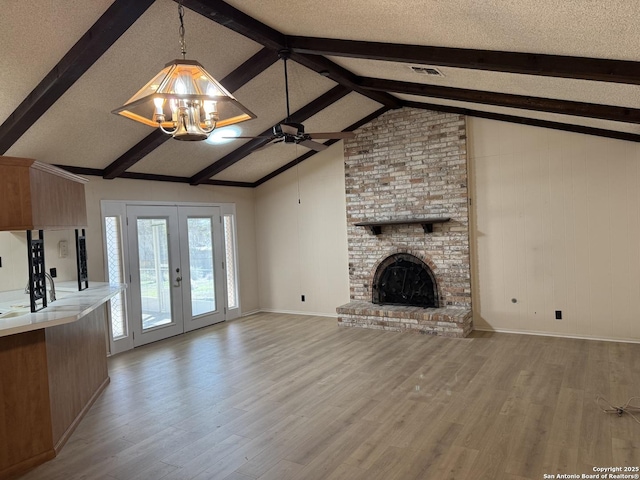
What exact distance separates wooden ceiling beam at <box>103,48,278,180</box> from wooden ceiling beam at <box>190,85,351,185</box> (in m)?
0.70

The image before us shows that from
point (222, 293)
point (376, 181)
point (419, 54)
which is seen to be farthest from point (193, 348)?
point (419, 54)

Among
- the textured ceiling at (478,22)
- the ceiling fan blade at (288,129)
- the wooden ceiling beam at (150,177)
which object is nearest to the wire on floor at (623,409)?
the textured ceiling at (478,22)

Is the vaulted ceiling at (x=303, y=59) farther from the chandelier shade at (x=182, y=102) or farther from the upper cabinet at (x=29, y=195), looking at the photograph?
the chandelier shade at (x=182, y=102)

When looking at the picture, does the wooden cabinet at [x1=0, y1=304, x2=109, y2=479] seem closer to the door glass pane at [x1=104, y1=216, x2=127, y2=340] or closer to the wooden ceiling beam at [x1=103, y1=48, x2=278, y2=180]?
the door glass pane at [x1=104, y1=216, x2=127, y2=340]

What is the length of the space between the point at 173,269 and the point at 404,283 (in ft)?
11.7

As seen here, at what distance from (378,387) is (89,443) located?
2.53 metres

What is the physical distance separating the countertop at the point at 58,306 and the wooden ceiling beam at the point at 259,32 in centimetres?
244

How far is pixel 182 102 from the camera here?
2.48 meters

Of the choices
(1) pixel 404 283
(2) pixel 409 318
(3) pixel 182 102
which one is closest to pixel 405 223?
(1) pixel 404 283

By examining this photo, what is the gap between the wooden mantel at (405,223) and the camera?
6180 millimetres

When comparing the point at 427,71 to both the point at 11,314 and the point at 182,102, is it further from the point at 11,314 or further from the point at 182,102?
the point at 11,314

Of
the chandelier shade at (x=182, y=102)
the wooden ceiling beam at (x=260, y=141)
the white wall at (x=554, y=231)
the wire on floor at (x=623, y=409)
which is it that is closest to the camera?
the chandelier shade at (x=182, y=102)

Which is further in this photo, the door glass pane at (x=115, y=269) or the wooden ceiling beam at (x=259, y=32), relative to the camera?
the door glass pane at (x=115, y=269)

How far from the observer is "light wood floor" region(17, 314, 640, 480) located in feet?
9.45
